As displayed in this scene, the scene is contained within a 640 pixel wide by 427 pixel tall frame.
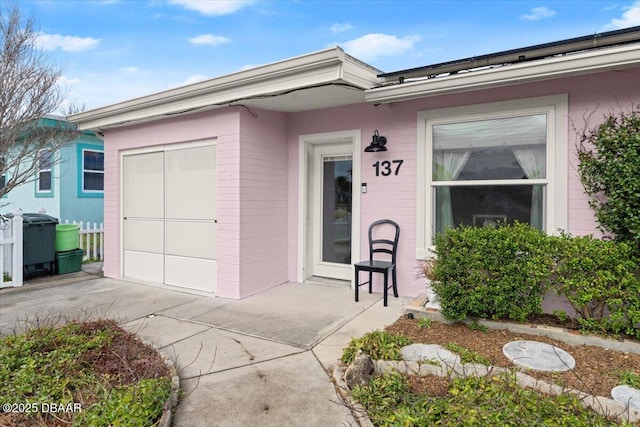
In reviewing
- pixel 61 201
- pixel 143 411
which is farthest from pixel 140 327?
pixel 61 201

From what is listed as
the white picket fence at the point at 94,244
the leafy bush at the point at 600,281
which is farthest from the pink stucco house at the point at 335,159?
the white picket fence at the point at 94,244

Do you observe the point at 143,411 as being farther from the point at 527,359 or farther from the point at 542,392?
the point at 527,359

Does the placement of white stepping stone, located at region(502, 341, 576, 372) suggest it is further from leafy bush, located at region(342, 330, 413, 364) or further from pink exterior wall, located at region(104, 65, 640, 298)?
pink exterior wall, located at region(104, 65, 640, 298)

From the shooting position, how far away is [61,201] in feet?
32.2

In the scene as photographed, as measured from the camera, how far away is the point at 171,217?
5824mm

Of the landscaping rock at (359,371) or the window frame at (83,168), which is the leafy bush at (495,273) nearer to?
the landscaping rock at (359,371)

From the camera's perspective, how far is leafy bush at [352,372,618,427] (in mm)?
2031

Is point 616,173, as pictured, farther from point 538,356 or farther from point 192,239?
point 192,239

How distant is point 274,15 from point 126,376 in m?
6.33

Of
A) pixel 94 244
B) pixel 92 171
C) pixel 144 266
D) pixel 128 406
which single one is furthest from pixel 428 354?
pixel 92 171

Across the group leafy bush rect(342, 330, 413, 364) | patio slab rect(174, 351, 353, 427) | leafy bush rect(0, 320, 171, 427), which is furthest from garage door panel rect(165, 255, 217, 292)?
leafy bush rect(342, 330, 413, 364)

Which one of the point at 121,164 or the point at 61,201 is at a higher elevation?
the point at 121,164

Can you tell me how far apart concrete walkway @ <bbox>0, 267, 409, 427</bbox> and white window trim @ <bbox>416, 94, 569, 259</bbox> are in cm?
160

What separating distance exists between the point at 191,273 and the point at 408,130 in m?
3.70
